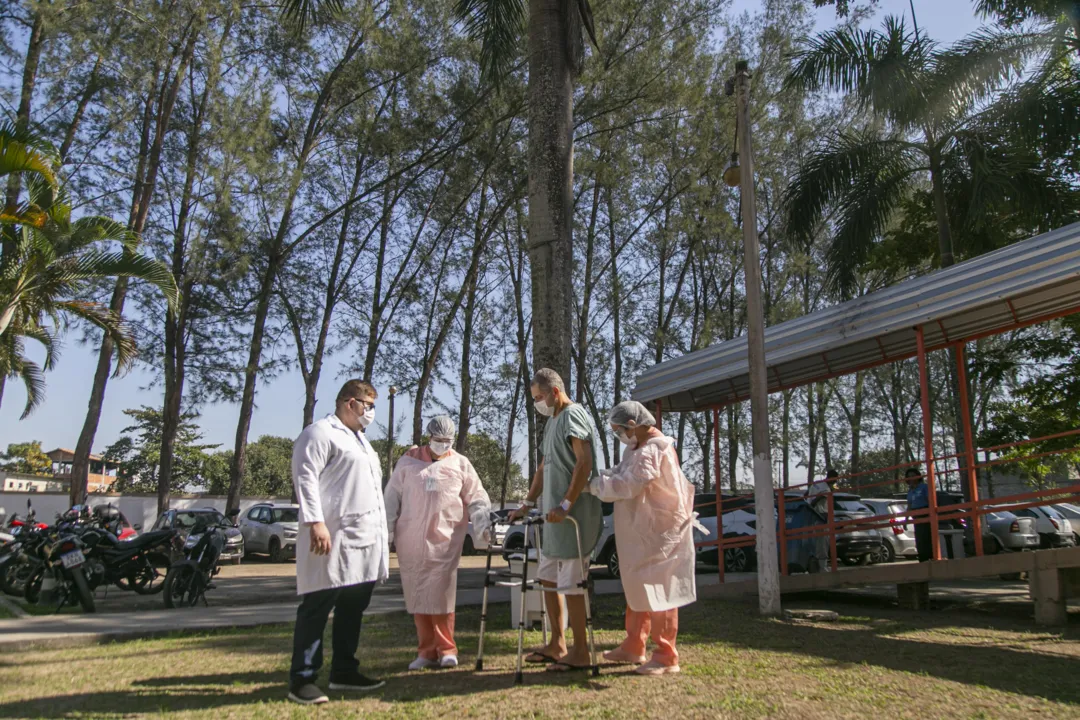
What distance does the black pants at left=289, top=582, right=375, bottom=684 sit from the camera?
4703mm

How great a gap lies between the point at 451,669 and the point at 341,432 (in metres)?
1.75

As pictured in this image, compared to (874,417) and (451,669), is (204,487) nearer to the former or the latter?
(874,417)

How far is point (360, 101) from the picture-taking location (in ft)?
78.6

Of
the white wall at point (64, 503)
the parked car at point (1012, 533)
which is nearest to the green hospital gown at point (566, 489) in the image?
the parked car at point (1012, 533)

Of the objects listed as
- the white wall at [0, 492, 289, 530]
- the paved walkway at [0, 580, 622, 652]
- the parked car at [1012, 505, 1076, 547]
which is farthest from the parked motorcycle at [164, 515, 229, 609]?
the white wall at [0, 492, 289, 530]

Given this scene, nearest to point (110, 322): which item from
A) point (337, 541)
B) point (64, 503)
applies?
point (337, 541)

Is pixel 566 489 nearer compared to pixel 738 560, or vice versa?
pixel 566 489

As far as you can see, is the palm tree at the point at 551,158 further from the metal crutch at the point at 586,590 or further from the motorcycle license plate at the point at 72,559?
the motorcycle license plate at the point at 72,559

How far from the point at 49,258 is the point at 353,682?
36.9 feet

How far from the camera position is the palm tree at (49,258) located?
12.6 meters

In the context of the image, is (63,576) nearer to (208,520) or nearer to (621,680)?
(621,680)

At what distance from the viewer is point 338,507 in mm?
5008

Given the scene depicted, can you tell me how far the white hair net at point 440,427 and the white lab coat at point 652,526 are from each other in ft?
3.53

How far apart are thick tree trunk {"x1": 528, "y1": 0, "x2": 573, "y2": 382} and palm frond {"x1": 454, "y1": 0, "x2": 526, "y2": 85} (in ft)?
2.77
